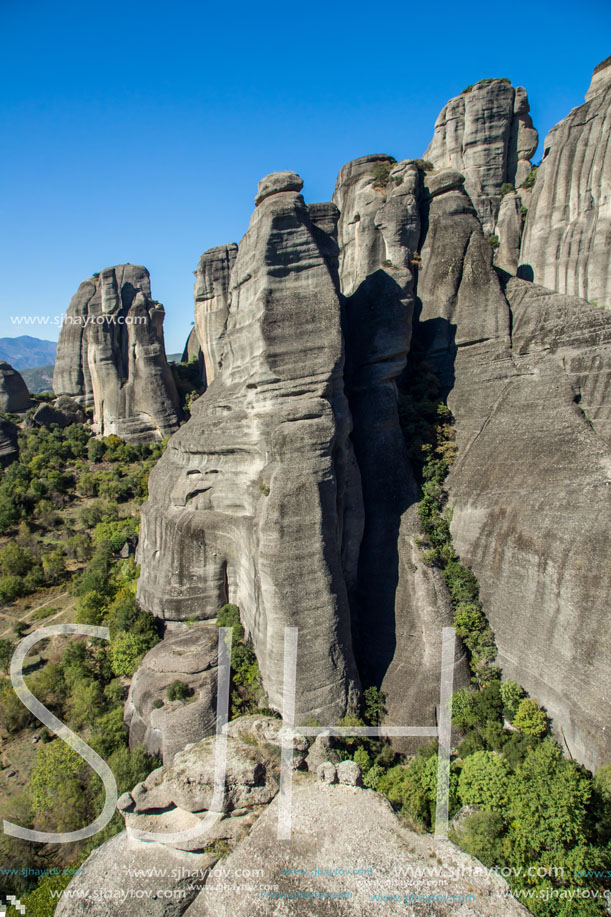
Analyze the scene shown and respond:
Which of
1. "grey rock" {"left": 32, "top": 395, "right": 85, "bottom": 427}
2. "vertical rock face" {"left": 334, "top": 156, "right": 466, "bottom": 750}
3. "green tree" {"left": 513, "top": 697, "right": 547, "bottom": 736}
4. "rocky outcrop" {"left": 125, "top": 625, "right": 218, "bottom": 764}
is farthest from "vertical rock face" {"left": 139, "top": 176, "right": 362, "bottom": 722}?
"grey rock" {"left": 32, "top": 395, "right": 85, "bottom": 427}

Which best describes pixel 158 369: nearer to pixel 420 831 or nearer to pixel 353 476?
pixel 353 476

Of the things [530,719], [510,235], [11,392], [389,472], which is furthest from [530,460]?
[11,392]

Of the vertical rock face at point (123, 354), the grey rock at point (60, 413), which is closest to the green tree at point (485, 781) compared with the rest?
the vertical rock face at point (123, 354)

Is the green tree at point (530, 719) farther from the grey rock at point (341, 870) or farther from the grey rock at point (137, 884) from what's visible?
the grey rock at point (137, 884)

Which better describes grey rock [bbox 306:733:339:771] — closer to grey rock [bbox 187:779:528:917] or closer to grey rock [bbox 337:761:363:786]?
grey rock [bbox 337:761:363:786]

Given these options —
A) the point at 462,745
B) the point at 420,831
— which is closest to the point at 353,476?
the point at 462,745
